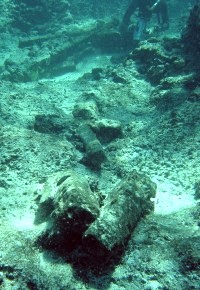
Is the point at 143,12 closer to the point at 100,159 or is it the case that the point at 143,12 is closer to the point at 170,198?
the point at 100,159

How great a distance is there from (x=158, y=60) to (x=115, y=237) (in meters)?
7.01

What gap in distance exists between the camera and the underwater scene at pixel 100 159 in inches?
114

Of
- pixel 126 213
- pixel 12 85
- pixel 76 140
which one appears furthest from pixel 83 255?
pixel 12 85

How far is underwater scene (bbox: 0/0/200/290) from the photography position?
2891 mm

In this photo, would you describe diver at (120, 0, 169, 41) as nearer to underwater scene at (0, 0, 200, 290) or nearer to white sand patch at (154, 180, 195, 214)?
underwater scene at (0, 0, 200, 290)

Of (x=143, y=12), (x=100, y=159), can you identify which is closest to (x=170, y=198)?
(x=100, y=159)

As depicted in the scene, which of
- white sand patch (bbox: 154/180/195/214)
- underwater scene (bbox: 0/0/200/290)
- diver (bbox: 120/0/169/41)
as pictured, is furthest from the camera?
diver (bbox: 120/0/169/41)

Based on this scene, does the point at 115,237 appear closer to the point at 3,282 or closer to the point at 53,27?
the point at 3,282

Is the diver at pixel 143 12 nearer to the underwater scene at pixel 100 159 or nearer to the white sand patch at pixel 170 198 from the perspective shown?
the underwater scene at pixel 100 159

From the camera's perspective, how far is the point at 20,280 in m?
2.74

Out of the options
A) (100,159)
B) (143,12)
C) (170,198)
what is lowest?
(170,198)

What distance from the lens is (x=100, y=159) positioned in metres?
5.15

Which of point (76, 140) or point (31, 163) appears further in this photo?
point (76, 140)

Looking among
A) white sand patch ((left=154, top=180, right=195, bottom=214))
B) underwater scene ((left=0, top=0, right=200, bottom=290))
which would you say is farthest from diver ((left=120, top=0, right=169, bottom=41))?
white sand patch ((left=154, top=180, right=195, bottom=214))
